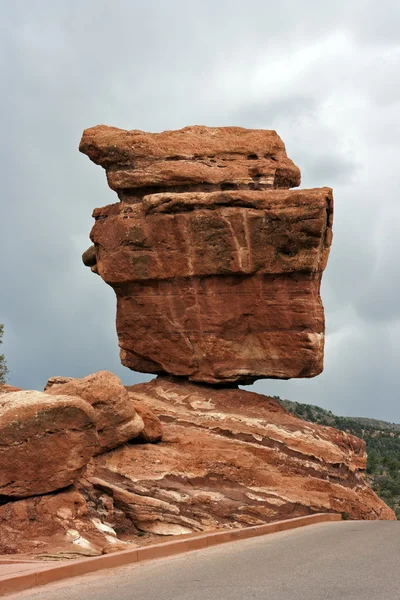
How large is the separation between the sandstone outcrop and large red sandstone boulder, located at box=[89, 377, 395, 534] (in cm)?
104

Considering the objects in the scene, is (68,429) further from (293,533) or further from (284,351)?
(284,351)

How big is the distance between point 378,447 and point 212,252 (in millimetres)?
42970

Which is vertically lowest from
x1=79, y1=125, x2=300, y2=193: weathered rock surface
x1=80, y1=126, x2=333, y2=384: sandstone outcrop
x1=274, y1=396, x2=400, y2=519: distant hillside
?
x1=274, y1=396, x2=400, y2=519: distant hillside

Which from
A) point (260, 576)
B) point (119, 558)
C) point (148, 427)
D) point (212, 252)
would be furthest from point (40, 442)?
point (212, 252)

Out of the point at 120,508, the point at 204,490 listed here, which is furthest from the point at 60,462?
the point at 204,490

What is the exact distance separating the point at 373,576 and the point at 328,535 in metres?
5.01

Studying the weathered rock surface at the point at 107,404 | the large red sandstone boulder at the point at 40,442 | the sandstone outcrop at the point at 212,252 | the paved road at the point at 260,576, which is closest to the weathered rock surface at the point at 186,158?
the sandstone outcrop at the point at 212,252

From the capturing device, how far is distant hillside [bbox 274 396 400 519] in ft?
137

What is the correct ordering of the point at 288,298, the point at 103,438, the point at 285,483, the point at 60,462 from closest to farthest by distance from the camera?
the point at 60,462 < the point at 103,438 < the point at 285,483 < the point at 288,298

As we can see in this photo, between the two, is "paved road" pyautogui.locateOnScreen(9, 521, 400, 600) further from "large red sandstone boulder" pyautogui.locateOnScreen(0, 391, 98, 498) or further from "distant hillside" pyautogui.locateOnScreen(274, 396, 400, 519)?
"distant hillside" pyautogui.locateOnScreen(274, 396, 400, 519)

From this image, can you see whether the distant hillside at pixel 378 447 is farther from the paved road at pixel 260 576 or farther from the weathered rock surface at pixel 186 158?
the paved road at pixel 260 576

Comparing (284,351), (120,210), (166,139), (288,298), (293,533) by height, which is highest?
(166,139)

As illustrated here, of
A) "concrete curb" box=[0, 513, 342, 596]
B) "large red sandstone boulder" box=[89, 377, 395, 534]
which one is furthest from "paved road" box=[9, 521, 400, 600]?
"large red sandstone boulder" box=[89, 377, 395, 534]

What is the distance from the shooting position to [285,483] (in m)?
18.8
